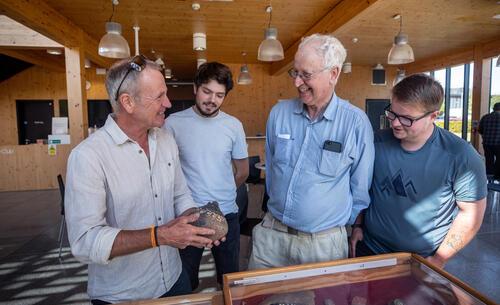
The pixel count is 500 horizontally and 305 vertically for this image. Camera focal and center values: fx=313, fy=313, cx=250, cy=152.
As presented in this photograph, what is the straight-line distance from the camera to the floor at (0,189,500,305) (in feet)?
9.04

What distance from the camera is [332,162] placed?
4.71 ft

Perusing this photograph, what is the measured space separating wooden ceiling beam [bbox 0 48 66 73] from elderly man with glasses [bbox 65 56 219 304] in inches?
281

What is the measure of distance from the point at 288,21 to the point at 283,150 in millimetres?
4702

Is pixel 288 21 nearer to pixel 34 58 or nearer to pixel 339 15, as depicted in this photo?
pixel 339 15

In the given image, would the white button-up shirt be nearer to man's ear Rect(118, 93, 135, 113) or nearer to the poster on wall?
man's ear Rect(118, 93, 135, 113)

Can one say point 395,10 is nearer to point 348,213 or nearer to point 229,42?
point 229,42

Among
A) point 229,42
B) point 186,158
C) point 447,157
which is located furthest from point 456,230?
point 229,42

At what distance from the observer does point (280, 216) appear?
1.54 metres

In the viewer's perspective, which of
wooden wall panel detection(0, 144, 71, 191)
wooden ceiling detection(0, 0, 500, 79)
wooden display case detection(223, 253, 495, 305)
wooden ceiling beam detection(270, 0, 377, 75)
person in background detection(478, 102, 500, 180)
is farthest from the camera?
wooden wall panel detection(0, 144, 71, 191)

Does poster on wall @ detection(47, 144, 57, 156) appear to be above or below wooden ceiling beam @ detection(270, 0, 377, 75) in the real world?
below

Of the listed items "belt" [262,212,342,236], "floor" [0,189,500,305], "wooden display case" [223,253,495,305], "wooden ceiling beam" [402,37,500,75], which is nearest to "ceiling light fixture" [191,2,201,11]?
"floor" [0,189,500,305]

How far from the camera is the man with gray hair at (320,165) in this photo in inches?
55.9

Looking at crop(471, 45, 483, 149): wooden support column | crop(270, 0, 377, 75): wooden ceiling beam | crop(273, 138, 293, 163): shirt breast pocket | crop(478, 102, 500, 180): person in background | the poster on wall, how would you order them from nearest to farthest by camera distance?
1. crop(273, 138, 293, 163): shirt breast pocket
2. crop(270, 0, 377, 75): wooden ceiling beam
3. crop(478, 102, 500, 180): person in background
4. the poster on wall
5. crop(471, 45, 483, 149): wooden support column

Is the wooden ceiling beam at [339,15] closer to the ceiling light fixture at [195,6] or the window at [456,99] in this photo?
the ceiling light fixture at [195,6]
